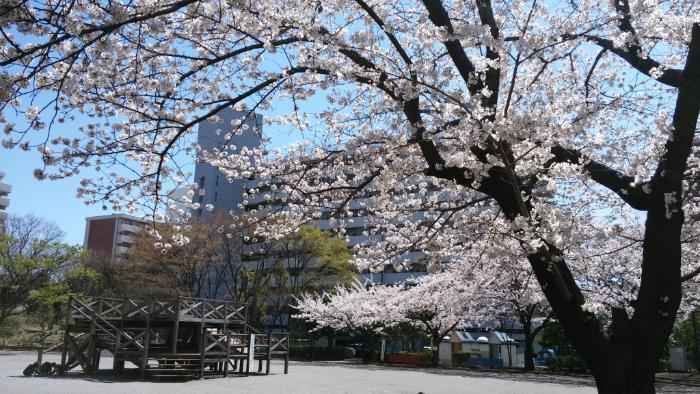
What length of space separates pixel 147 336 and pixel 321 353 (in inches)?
794

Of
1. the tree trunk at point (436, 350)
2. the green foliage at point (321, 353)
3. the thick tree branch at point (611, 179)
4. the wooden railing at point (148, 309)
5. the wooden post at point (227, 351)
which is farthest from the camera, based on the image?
the green foliage at point (321, 353)

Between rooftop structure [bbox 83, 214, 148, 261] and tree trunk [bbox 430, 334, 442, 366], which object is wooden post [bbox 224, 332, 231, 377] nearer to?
tree trunk [bbox 430, 334, 442, 366]

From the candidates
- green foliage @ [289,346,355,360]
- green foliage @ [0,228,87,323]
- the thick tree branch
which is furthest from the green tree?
the thick tree branch

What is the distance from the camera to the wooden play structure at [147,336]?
12852mm

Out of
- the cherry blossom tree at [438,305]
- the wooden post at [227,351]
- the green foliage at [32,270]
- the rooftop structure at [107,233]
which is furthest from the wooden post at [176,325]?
the rooftop structure at [107,233]

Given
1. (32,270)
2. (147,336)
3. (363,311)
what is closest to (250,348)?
(147,336)

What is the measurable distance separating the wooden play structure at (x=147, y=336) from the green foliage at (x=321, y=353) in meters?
17.3

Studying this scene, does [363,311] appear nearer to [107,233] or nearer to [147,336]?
[147,336]

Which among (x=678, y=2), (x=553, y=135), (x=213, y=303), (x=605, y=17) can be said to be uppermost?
(x=678, y=2)

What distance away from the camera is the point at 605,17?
540 cm

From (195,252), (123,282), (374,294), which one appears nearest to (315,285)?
(374,294)

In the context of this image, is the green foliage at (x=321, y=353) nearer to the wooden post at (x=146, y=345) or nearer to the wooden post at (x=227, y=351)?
the wooden post at (x=227, y=351)

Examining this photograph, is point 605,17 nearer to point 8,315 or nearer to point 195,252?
point 195,252

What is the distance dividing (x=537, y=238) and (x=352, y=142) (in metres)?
2.74
